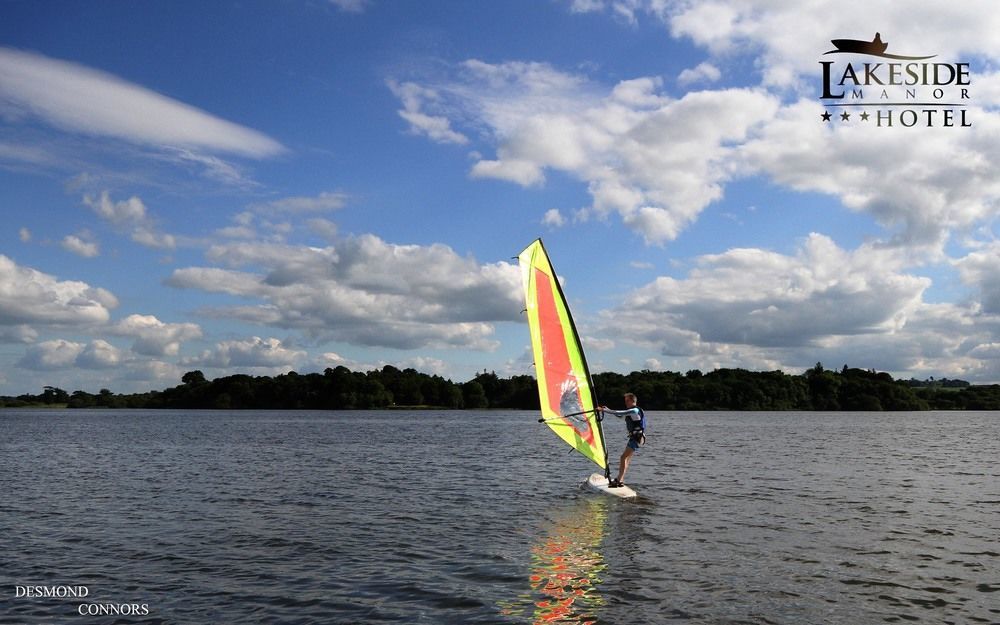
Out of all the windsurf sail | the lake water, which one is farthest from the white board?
the windsurf sail

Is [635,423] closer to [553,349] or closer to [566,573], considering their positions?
[553,349]

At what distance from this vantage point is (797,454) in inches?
1754

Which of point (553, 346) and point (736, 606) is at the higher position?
point (553, 346)

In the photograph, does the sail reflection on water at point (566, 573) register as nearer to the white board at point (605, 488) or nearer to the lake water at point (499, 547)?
the lake water at point (499, 547)

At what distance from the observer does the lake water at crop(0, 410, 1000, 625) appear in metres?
12.0

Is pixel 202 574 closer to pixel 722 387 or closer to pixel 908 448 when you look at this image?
pixel 908 448

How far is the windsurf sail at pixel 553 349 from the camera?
21.7 metres

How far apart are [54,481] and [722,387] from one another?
561 ft

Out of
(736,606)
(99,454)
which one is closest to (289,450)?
(99,454)

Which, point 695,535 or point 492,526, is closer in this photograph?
point 695,535

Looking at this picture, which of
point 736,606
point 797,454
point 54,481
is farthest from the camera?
point 797,454

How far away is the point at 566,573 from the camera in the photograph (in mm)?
14156

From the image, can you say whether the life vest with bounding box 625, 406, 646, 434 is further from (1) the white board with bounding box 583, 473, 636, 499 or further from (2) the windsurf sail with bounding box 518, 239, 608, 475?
(1) the white board with bounding box 583, 473, 636, 499

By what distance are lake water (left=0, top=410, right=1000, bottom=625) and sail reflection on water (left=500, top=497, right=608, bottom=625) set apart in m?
0.06
